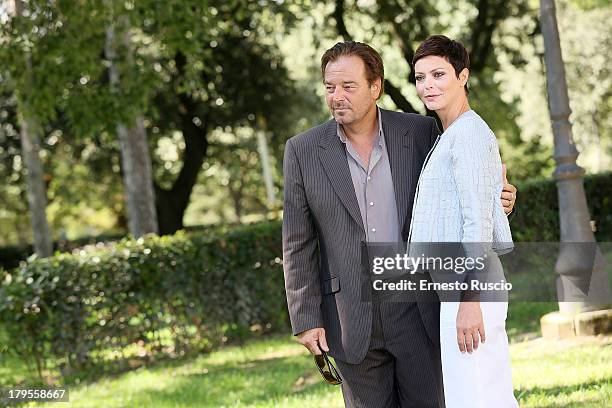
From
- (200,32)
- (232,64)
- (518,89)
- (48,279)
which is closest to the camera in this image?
(48,279)

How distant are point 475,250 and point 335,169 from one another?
2.66 feet

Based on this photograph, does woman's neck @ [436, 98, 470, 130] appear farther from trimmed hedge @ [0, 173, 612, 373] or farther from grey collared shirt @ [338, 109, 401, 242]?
trimmed hedge @ [0, 173, 612, 373]

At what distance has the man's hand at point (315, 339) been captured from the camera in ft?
12.1

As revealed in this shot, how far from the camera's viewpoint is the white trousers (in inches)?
128

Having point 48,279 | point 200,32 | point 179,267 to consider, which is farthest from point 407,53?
point 48,279

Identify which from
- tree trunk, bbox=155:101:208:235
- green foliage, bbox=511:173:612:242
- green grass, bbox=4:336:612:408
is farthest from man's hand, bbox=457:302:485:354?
tree trunk, bbox=155:101:208:235

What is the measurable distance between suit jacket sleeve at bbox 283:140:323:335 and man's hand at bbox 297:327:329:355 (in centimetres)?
2

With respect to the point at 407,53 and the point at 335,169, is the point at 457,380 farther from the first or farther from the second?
the point at 407,53

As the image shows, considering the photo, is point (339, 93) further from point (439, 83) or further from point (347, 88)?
point (439, 83)

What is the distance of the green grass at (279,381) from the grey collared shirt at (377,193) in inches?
106

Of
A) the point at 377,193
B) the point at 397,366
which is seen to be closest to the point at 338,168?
the point at 377,193

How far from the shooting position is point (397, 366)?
12.1 feet

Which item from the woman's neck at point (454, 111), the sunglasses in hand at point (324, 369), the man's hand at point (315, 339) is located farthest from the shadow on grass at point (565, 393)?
the woman's neck at point (454, 111)

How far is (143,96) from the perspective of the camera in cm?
1059
